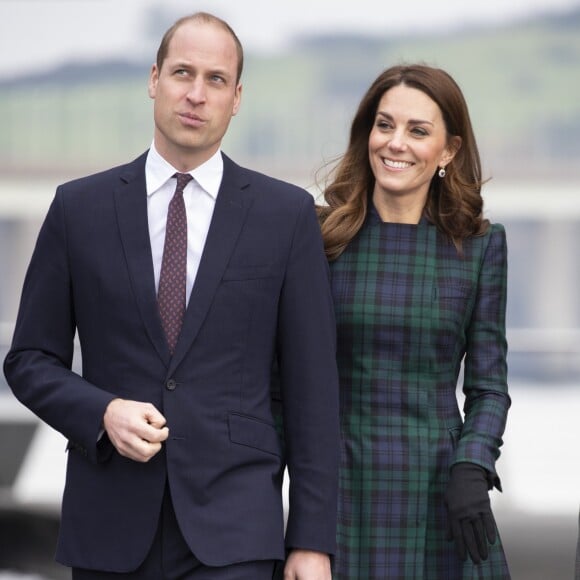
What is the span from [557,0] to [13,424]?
19.3 m

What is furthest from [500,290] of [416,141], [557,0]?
[557,0]

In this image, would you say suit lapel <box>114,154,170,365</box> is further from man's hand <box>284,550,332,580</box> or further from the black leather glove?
the black leather glove

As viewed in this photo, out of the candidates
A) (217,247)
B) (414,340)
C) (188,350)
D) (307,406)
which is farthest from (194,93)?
(414,340)

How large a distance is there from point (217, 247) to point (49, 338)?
0.98 feet

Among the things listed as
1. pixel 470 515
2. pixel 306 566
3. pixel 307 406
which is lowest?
pixel 306 566

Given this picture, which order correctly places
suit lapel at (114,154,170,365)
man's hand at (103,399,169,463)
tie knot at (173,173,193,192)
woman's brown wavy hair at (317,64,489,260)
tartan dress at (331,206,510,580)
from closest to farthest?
man's hand at (103,399,169,463), suit lapel at (114,154,170,365), tie knot at (173,173,193,192), tartan dress at (331,206,510,580), woman's brown wavy hair at (317,64,489,260)

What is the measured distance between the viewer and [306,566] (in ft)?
7.04

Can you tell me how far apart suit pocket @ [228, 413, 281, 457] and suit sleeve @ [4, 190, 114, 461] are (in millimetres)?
217

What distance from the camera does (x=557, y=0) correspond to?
24312mm

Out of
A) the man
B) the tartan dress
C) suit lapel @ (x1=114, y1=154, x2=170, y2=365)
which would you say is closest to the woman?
the tartan dress

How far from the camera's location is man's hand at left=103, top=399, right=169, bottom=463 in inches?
77.2

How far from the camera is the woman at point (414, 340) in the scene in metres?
2.47

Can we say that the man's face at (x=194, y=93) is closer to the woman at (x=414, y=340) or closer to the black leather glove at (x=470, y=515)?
the woman at (x=414, y=340)

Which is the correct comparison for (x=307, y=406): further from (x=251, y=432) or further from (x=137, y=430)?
(x=137, y=430)
